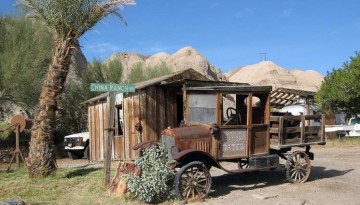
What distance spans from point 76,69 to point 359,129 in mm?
17074

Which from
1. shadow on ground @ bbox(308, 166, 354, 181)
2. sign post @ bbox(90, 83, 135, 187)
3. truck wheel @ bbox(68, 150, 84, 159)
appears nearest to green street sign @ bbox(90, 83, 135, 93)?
sign post @ bbox(90, 83, 135, 187)

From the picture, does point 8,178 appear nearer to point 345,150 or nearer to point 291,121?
point 291,121

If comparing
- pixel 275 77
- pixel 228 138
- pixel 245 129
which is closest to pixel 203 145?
pixel 228 138

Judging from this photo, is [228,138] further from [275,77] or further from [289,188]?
[275,77]

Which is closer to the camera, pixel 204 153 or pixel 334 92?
pixel 204 153

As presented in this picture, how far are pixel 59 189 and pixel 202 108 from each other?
12.0 ft

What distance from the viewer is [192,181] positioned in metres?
8.36

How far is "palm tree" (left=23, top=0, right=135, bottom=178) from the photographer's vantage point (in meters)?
10.7

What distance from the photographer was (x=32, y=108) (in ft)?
67.2

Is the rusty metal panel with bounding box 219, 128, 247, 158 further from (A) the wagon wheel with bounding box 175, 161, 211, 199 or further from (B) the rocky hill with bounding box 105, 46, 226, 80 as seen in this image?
(B) the rocky hill with bounding box 105, 46, 226, 80

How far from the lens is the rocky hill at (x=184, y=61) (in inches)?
1647

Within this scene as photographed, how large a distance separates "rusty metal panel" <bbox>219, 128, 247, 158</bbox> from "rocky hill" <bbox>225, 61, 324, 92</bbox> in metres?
40.0

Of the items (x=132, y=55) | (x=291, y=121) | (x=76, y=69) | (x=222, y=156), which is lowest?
(x=222, y=156)

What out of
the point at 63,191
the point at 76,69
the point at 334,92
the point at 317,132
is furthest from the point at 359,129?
the point at 63,191
